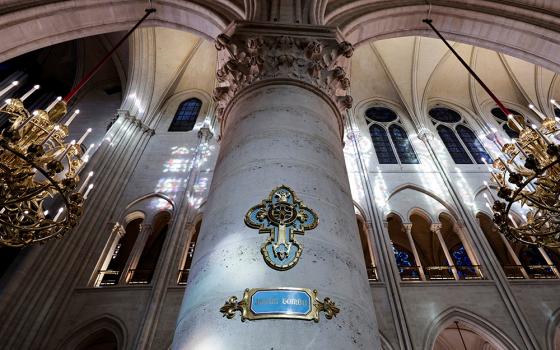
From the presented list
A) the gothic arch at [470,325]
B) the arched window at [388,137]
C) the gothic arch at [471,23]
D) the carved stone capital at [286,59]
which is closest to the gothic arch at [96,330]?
the carved stone capital at [286,59]

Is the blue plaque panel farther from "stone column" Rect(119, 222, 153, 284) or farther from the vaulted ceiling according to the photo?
the vaulted ceiling

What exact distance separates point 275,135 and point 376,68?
12915 mm

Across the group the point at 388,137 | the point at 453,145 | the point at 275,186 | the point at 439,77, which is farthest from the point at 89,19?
the point at 439,77

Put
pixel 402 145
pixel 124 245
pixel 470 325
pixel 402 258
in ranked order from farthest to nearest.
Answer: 1. pixel 402 145
2. pixel 124 245
3. pixel 402 258
4. pixel 470 325

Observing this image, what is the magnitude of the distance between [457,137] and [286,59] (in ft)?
35.5

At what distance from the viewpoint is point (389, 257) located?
8633 mm

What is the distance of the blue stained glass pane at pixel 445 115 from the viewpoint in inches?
555

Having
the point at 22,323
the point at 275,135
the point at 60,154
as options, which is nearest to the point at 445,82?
the point at 275,135

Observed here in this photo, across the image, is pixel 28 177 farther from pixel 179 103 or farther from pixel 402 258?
pixel 402 258

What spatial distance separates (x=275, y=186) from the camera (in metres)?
3.12

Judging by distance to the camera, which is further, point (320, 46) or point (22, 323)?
point (22, 323)

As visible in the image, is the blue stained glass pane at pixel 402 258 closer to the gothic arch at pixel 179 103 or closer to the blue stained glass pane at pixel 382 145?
the blue stained glass pane at pixel 382 145

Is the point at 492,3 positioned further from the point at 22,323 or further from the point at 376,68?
the point at 22,323

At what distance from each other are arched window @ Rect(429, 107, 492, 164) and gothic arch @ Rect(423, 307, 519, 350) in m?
5.89
